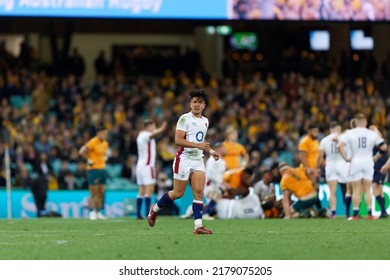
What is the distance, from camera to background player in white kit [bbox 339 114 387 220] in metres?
23.8

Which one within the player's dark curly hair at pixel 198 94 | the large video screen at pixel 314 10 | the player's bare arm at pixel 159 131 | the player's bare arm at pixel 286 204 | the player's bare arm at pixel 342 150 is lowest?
the player's bare arm at pixel 286 204

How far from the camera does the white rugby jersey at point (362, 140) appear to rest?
23734 millimetres

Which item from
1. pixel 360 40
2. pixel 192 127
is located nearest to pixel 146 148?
pixel 192 127

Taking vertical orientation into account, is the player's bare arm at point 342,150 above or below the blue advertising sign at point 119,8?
below

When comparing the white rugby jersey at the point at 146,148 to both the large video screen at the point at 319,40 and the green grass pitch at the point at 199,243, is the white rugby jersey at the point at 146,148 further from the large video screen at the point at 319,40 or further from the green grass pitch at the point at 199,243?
the large video screen at the point at 319,40

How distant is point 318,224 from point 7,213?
1078cm

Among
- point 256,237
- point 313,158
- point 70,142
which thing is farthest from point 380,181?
point 70,142

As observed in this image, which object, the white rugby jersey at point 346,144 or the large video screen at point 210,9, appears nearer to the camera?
the white rugby jersey at point 346,144

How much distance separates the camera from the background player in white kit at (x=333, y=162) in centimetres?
2578

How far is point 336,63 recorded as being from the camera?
43594 mm

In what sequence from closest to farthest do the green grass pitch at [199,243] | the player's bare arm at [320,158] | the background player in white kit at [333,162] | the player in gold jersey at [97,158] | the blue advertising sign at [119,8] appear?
the green grass pitch at [199,243], the background player in white kit at [333,162], the player's bare arm at [320,158], the player in gold jersey at [97,158], the blue advertising sign at [119,8]

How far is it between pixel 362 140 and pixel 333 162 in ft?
7.36

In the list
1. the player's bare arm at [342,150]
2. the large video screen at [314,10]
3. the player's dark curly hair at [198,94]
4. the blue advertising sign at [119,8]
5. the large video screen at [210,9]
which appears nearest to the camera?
the player's dark curly hair at [198,94]

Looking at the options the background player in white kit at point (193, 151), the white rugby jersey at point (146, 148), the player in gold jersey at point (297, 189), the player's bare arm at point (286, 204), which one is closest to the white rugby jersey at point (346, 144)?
the player in gold jersey at point (297, 189)
